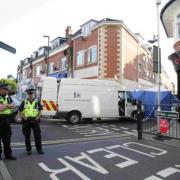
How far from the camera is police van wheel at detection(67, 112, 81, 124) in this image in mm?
17500

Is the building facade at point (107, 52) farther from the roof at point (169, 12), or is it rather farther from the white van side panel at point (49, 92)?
the white van side panel at point (49, 92)

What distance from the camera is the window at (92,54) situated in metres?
28.8

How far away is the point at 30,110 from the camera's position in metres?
8.21

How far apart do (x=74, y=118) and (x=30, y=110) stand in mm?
9490

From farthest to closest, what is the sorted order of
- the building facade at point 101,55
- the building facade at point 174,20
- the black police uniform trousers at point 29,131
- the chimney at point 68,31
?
the chimney at point 68,31
the building facade at point 101,55
the building facade at point 174,20
the black police uniform trousers at point 29,131

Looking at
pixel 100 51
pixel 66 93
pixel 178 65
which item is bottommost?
pixel 66 93

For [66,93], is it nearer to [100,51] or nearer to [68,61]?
[100,51]

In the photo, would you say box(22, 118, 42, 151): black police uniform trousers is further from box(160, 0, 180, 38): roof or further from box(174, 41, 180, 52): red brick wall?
box(160, 0, 180, 38): roof

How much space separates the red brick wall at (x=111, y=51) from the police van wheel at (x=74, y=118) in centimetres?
1034

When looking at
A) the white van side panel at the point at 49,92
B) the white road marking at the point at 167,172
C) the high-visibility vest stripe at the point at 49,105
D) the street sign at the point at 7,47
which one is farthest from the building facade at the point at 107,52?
the street sign at the point at 7,47

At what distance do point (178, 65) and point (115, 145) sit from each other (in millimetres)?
9883

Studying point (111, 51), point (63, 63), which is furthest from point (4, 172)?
point (63, 63)

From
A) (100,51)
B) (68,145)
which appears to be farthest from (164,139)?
(100,51)

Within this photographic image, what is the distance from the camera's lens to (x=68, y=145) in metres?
A: 9.69
